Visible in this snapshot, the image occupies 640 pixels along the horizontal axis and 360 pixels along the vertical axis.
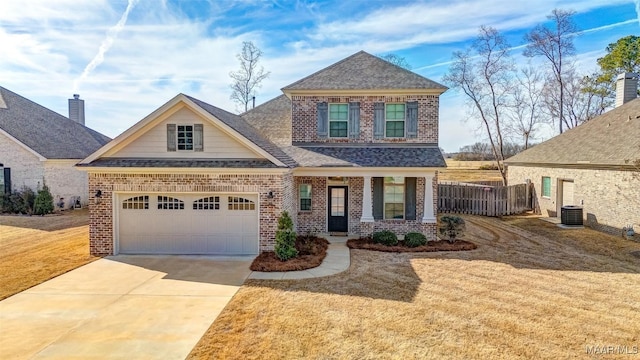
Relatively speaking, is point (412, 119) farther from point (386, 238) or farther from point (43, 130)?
point (43, 130)

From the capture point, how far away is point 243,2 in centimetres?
1440

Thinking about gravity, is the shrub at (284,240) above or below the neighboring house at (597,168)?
below

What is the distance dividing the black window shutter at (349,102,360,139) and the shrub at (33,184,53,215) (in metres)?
16.4

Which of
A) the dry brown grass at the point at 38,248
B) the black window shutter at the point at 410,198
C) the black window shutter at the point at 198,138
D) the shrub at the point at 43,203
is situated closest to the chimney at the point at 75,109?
the shrub at the point at 43,203

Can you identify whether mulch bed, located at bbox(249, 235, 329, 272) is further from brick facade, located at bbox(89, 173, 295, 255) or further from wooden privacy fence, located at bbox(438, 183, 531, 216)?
wooden privacy fence, located at bbox(438, 183, 531, 216)

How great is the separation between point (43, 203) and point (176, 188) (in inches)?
494

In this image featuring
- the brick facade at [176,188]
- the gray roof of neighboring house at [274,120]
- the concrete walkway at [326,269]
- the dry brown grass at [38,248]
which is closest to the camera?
the dry brown grass at [38,248]

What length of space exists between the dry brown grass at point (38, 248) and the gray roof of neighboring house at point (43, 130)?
14.5 feet

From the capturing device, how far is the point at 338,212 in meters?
15.6

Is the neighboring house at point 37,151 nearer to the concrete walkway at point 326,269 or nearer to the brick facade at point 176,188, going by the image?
the brick facade at point 176,188

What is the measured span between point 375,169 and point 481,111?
21633 millimetres

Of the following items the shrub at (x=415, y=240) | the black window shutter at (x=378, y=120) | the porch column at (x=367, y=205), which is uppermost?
the black window shutter at (x=378, y=120)

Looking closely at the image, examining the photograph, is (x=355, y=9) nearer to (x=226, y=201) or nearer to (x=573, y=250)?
(x=226, y=201)

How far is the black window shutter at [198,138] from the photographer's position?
41.1ft
